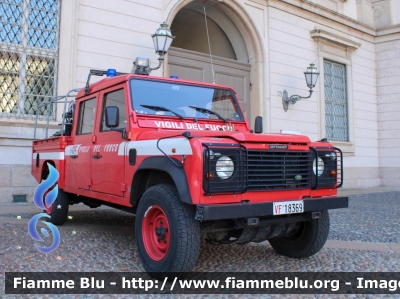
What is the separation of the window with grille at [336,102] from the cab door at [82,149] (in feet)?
31.9

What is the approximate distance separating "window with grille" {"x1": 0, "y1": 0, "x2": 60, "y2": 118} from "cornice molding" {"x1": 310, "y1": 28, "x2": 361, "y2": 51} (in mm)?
7964

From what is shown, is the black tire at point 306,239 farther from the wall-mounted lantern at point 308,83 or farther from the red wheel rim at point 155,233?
the wall-mounted lantern at point 308,83

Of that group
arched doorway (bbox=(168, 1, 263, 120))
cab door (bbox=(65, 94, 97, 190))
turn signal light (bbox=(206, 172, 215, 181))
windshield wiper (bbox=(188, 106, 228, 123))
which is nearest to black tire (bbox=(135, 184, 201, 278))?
turn signal light (bbox=(206, 172, 215, 181))

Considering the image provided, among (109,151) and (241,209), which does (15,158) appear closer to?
(109,151)

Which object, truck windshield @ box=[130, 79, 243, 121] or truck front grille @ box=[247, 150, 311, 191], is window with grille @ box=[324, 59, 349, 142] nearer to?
truck windshield @ box=[130, 79, 243, 121]

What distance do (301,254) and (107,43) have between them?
21.6ft

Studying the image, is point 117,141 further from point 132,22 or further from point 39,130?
point 132,22

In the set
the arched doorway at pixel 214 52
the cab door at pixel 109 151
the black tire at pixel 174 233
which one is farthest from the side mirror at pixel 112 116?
the arched doorway at pixel 214 52

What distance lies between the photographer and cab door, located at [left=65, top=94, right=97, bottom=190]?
467cm

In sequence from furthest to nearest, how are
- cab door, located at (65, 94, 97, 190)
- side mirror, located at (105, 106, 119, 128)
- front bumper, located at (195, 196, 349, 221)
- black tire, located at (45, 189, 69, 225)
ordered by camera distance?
black tire, located at (45, 189, 69, 225) < cab door, located at (65, 94, 97, 190) < side mirror, located at (105, 106, 119, 128) < front bumper, located at (195, 196, 349, 221)

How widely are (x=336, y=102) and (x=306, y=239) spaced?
1056 cm

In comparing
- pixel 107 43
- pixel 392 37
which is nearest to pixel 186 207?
pixel 107 43

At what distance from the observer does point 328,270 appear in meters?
3.66

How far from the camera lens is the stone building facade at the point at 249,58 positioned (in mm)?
8008
